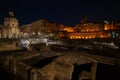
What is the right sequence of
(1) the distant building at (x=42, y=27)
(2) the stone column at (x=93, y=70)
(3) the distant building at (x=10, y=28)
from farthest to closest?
(1) the distant building at (x=42, y=27)
(3) the distant building at (x=10, y=28)
(2) the stone column at (x=93, y=70)

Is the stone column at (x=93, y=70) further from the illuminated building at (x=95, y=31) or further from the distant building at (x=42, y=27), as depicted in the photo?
the distant building at (x=42, y=27)

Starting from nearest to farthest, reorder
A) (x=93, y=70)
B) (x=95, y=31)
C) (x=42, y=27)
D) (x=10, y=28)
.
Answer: (x=93, y=70) → (x=10, y=28) → (x=95, y=31) → (x=42, y=27)

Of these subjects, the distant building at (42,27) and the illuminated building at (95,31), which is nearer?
the illuminated building at (95,31)

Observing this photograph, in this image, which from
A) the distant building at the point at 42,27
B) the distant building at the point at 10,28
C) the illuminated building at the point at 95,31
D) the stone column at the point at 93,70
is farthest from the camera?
the distant building at the point at 42,27

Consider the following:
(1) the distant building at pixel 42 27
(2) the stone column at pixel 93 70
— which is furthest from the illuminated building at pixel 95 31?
(2) the stone column at pixel 93 70

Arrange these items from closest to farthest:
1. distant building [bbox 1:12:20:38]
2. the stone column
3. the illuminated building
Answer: the stone column → the illuminated building → distant building [bbox 1:12:20:38]

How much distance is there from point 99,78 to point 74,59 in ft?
7.11

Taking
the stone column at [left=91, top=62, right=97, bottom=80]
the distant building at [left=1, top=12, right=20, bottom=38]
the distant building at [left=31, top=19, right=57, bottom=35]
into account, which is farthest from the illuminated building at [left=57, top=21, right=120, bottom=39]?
the stone column at [left=91, top=62, right=97, bottom=80]

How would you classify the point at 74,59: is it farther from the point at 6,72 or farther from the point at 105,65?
the point at 6,72

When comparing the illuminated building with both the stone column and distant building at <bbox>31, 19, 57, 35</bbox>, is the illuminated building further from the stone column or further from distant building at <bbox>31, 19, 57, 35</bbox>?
the stone column

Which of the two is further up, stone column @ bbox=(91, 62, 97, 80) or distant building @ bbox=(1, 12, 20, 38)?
distant building @ bbox=(1, 12, 20, 38)

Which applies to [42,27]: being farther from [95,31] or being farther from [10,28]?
[95,31]

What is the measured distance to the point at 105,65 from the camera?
9219 mm

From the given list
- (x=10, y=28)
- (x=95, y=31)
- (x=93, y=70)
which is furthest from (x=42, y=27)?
(x=93, y=70)
